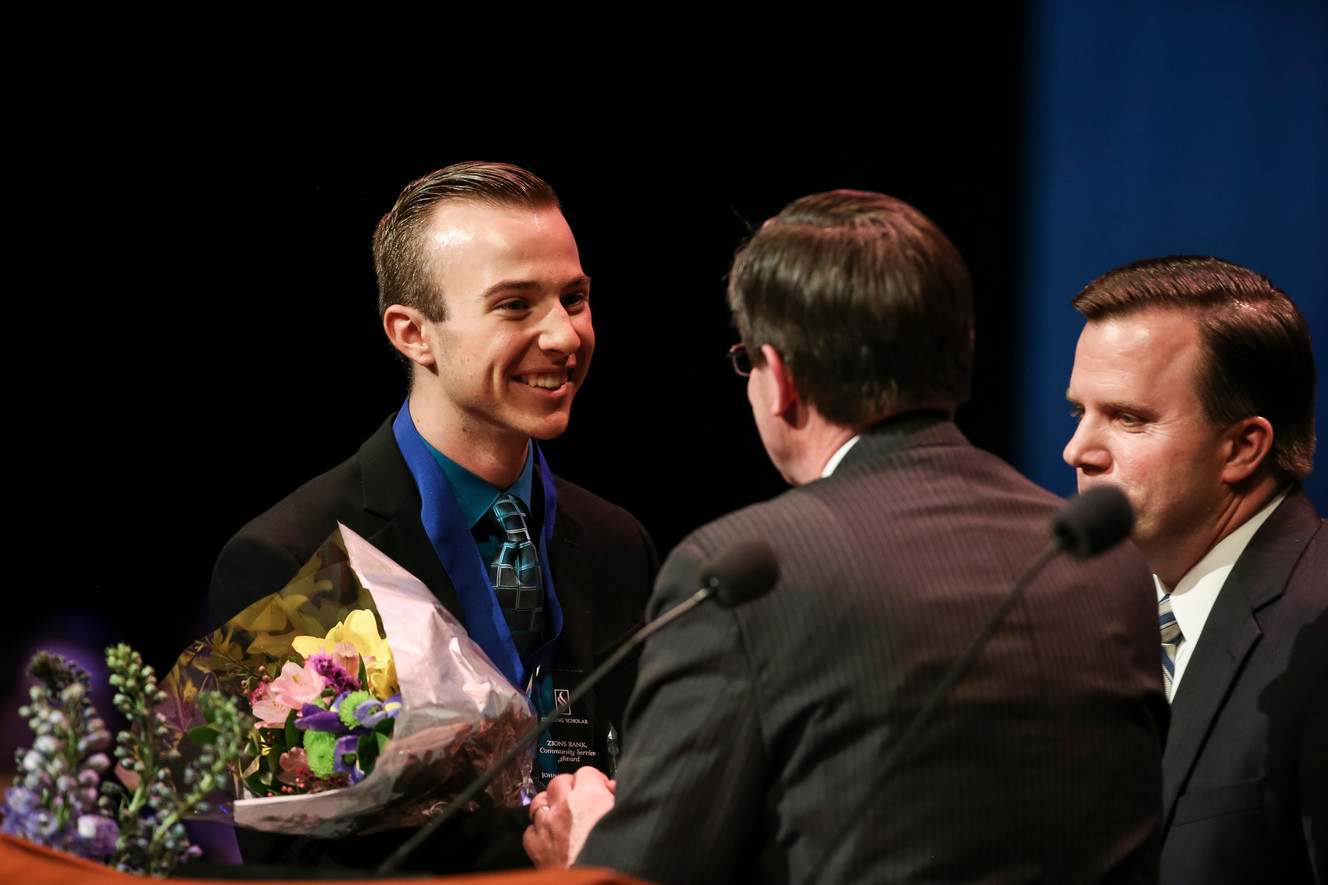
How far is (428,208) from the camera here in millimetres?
2385

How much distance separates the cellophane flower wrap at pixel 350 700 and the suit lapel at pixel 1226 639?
3.30ft

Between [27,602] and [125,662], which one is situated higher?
[125,662]

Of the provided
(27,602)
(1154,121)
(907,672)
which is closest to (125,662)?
(907,672)

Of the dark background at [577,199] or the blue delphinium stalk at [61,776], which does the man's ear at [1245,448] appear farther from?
the blue delphinium stalk at [61,776]

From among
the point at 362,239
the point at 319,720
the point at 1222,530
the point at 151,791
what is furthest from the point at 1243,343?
the point at 362,239

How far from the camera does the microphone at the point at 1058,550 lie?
4.15 ft

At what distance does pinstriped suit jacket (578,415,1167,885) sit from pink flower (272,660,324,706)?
1.77 ft

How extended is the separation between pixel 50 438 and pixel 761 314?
77.2 inches

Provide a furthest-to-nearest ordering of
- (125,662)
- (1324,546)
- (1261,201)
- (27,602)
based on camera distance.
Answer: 1. (1261,201)
2. (27,602)
3. (1324,546)
4. (125,662)

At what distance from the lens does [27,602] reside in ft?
9.11

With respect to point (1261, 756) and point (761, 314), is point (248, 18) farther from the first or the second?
point (1261, 756)

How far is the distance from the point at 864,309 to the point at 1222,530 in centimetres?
103

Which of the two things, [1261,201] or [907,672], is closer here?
[907,672]

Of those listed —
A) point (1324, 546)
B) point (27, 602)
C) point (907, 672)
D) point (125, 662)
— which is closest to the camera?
point (907, 672)
